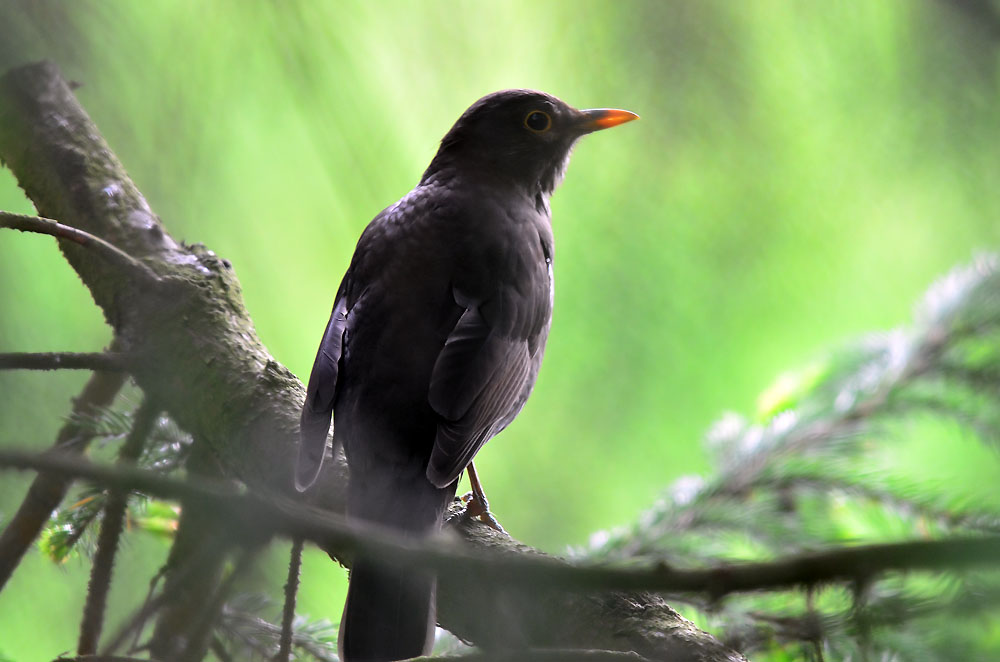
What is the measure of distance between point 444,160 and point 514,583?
2.56m

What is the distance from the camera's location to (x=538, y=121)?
127 inches

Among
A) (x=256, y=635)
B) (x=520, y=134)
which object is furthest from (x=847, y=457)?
(x=256, y=635)

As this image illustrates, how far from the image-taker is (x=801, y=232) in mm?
1446

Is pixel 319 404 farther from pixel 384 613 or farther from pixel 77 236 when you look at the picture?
pixel 77 236

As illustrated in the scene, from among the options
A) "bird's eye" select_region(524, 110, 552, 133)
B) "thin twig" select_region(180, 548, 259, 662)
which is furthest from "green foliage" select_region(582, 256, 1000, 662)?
"bird's eye" select_region(524, 110, 552, 133)

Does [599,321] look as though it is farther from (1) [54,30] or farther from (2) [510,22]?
(1) [54,30]

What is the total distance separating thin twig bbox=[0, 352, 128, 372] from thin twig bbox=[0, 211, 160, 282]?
0.90ft

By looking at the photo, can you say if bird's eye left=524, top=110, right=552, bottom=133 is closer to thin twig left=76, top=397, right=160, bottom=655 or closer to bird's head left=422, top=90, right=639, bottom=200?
bird's head left=422, top=90, right=639, bottom=200

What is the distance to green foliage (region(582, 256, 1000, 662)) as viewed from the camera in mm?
2619

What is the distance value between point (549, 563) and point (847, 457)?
2.37m

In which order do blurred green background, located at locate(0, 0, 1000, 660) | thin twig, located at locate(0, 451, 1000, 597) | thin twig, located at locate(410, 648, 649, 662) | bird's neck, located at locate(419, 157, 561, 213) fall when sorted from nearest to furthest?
thin twig, located at locate(0, 451, 1000, 597) → thin twig, located at locate(410, 648, 649, 662) → blurred green background, located at locate(0, 0, 1000, 660) → bird's neck, located at locate(419, 157, 561, 213)

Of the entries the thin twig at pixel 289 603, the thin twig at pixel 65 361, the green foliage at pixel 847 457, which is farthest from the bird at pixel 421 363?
the green foliage at pixel 847 457

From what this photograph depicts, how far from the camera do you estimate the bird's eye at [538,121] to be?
3.20 meters

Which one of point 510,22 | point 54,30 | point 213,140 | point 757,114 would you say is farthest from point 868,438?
point 54,30
